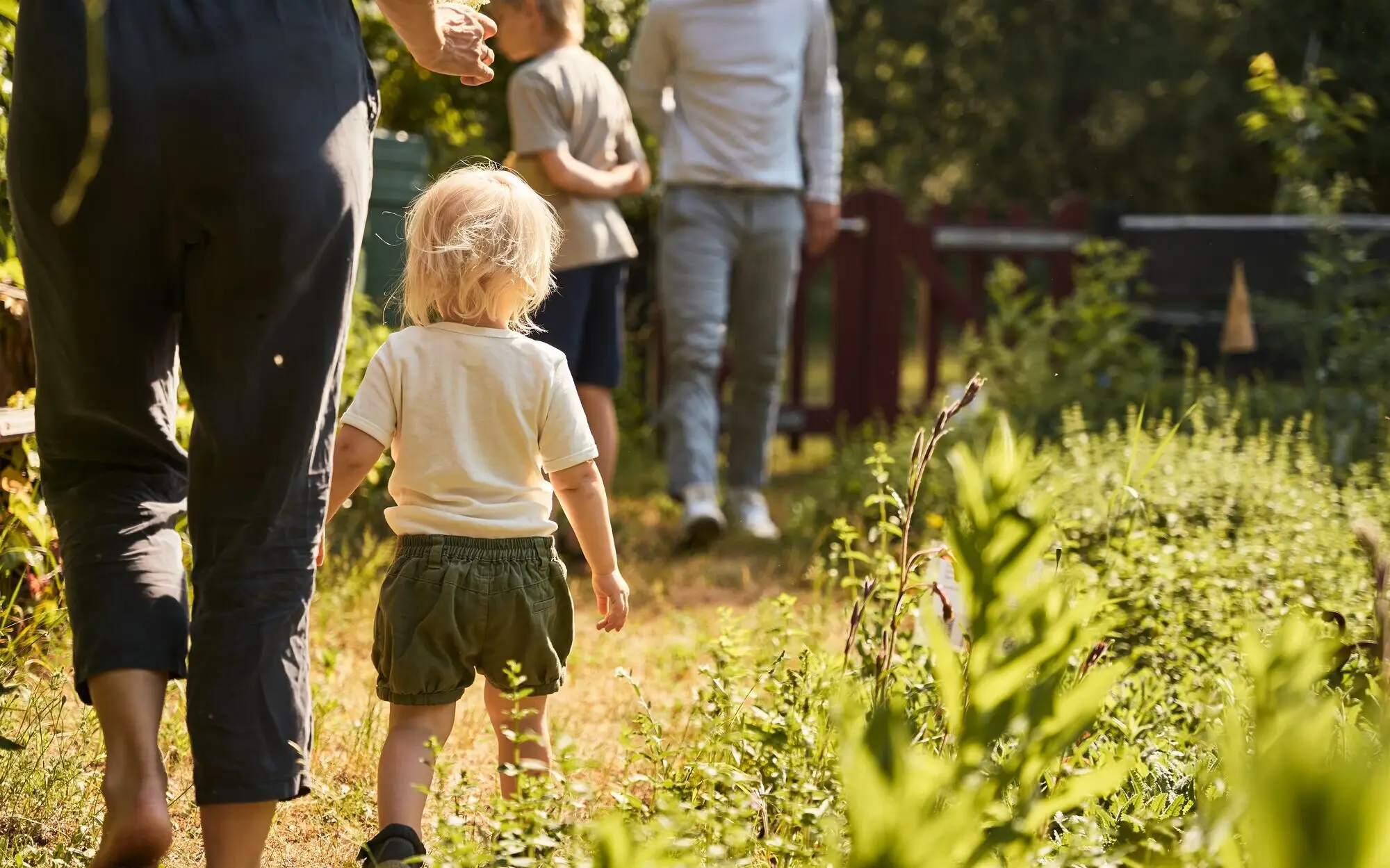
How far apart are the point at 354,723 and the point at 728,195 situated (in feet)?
8.96

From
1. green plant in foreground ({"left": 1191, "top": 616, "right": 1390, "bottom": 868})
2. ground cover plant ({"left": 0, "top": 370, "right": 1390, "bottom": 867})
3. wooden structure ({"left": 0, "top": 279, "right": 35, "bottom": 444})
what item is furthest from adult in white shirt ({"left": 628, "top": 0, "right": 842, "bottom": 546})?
green plant in foreground ({"left": 1191, "top": 616, "right": 1390, "bottom": 868})

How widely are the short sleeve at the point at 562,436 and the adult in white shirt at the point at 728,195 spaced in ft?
8.50

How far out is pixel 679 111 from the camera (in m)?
5.05

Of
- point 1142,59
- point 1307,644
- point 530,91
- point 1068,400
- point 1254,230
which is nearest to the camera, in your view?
point 1307,644

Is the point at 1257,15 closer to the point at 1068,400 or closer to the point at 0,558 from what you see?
the point at 1068,400

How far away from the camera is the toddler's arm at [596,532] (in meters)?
2.25

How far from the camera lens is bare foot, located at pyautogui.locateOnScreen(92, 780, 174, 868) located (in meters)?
1.73

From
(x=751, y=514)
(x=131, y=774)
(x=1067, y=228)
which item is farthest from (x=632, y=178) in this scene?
(x=1067, y=228)

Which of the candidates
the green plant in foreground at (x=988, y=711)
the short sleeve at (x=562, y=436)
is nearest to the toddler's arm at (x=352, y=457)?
the short sleeve at (x=562, y=436)

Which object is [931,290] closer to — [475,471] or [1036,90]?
[475,471]

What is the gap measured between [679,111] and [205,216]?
350 cm

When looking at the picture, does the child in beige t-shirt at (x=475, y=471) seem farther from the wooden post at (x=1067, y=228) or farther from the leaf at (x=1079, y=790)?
the wooden post at (x=1067, y=228)

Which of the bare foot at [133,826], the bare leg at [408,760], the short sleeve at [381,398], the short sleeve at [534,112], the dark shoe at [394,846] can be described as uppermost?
the short sleeve at [534,112]

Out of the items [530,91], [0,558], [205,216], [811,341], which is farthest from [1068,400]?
[811,341]
